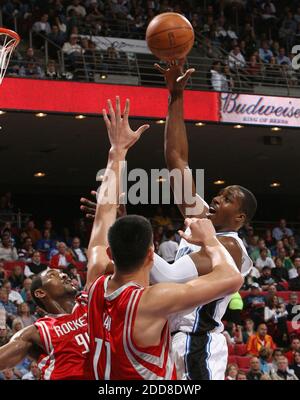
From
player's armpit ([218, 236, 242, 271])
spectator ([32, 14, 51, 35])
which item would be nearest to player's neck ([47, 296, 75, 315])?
player's armpit ([218, 236, 242, 271])

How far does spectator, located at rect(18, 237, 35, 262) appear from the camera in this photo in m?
14.3

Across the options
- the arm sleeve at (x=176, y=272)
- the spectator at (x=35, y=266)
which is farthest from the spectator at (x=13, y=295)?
the arm sleeve at (x=176, y=272)

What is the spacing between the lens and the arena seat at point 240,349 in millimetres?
12805

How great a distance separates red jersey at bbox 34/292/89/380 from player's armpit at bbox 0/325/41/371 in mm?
52

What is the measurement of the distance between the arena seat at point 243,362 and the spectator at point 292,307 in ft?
6.33

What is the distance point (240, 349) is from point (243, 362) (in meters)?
0.45

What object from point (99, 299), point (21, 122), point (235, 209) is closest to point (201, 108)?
point (21, 122)

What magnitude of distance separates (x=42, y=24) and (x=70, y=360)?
43.3 ft

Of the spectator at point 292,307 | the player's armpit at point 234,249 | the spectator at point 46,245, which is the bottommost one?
the player's armpit at point 234,249

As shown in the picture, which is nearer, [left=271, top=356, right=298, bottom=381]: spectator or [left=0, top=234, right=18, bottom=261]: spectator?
[left=271, top=356, right=298, bottom=381]: spectator

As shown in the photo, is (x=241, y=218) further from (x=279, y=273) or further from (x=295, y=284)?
(x=279, y=273)

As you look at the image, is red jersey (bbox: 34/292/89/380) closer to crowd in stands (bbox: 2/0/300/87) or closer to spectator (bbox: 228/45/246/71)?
crowd in stands (bbox: 2/0/300/87)

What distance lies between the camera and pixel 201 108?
16.1m

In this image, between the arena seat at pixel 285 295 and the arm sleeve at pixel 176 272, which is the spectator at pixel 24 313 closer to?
the arena seat at pixel 285 295
